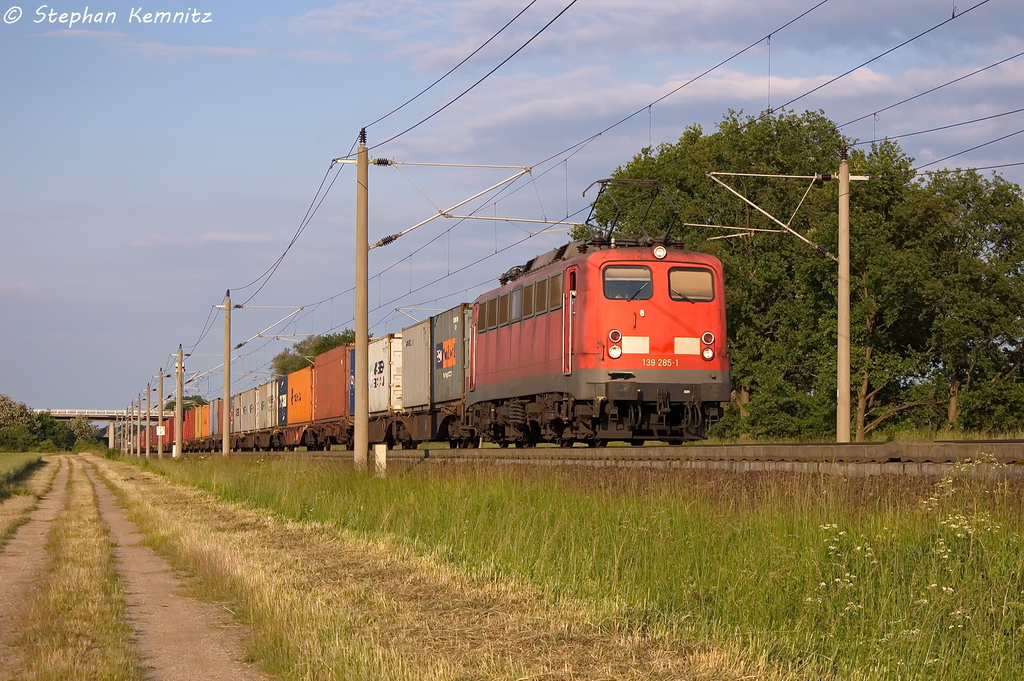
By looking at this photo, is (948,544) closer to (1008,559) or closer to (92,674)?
(1008,559)

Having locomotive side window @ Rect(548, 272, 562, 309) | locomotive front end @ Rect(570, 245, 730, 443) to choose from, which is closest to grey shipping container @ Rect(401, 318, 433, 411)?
locomotive side window @ Rect(548, 272, 562, 309)

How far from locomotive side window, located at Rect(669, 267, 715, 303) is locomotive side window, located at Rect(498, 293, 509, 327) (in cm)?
478

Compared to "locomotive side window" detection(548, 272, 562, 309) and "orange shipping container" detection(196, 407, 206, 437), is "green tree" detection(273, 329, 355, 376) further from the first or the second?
"locomotive side window" detection(548, 272, 562, 309)

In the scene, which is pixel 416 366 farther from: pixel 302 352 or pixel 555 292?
pixel 302 352

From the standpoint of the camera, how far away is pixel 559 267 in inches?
922

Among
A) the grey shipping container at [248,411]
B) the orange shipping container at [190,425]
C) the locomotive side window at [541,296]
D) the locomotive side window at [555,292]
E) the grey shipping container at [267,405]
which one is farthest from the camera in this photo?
the orange shipping container at [190,425]

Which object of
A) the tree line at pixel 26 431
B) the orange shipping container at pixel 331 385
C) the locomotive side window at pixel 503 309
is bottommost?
the tree line at pixel 26 431

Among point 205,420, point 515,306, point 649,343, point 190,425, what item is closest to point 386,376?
point 515,306

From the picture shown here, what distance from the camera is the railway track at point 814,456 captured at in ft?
42.8

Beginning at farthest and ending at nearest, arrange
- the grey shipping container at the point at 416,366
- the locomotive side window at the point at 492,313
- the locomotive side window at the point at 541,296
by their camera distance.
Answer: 1. the grey shipping container at the point at 416,366
2. the locomotive side window at the point at 492,313
3. the locomotive side window at the point at 541,296

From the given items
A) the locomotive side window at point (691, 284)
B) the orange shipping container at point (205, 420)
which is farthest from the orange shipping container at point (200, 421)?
the locomotive side window at point (691, 284)

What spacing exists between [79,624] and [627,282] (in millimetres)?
14424

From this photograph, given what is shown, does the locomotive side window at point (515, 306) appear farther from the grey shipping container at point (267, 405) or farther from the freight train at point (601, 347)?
the grey shipping container at point (267, 405)

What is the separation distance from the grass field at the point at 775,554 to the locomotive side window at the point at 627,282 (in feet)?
19.9
